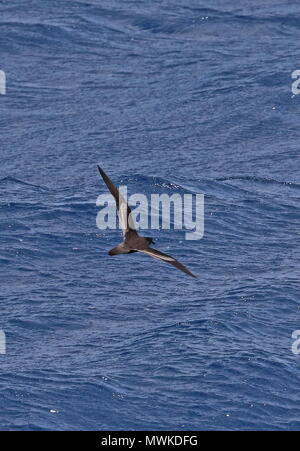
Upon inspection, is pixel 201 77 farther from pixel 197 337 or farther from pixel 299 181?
pixel 197 337

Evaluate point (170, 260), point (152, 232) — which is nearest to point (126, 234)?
point (170, 260)

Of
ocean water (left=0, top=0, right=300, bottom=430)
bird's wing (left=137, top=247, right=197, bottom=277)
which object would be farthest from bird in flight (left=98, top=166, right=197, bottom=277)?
ocean water (left=0, top=0, right=300, bottom=430)

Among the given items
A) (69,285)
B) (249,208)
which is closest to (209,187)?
(249,208)

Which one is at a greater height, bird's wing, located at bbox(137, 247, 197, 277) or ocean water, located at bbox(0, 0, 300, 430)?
bird's wing, located at bbox(137, 247, 197, 277)

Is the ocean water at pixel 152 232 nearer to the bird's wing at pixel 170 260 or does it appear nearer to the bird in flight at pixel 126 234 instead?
the bird in flight at pixel 126 234

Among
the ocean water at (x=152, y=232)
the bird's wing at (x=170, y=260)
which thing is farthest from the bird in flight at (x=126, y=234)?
the ocean water at (x=152, y=232)

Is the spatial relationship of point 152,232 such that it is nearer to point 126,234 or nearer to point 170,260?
point 126,234

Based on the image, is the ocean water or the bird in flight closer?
the bird in flight

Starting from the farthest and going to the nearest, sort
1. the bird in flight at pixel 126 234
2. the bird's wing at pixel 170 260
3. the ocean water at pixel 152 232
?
the ocean water at pixel 152 232 → the bird in flight at pixel 126 234 → the bird's wing at pixel 170 260

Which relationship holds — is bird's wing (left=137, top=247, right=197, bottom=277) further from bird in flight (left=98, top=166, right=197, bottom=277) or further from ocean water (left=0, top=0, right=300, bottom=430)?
ocean water (left=0, top=0, right=300, bottom=430)
